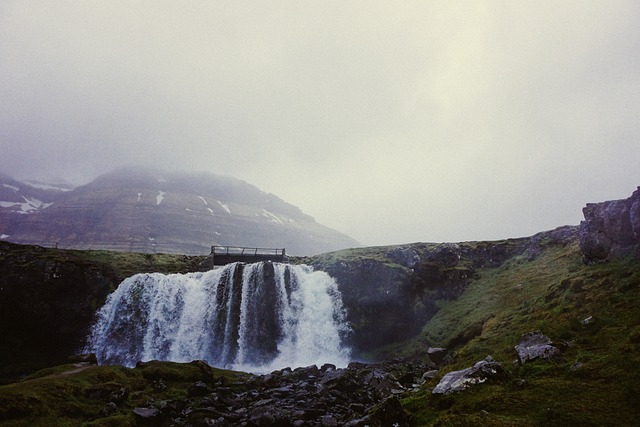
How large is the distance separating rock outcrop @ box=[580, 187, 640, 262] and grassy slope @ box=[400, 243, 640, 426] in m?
1.19

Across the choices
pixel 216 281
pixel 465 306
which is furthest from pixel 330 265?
pixel 465 306

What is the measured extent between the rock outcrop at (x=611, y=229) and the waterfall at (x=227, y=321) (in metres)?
28.8

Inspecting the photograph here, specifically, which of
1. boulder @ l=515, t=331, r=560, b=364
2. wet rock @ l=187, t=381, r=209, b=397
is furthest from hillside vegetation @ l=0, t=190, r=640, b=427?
wet rock @ l=187, t=381, r=209, b=397

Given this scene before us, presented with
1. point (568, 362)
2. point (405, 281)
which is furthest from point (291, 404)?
point (405, 281)

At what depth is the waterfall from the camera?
42.6 m

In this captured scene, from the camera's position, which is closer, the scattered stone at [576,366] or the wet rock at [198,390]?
the scattered stone at [576,366]

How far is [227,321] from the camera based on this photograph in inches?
1773

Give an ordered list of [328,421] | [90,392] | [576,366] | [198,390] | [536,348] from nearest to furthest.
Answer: [576,366] → [536,348] → [328,421] → [90,392] → [198,390]

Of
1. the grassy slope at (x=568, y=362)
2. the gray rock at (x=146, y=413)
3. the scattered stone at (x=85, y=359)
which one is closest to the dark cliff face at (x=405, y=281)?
the grassy slope at (x=568, y=362)

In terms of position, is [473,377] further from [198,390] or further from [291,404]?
[198,390]

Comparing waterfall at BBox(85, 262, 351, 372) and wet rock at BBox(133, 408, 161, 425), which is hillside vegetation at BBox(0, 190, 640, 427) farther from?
waterfall at BBox(85, 262, 351, 372)

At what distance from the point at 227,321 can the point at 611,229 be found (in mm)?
41212

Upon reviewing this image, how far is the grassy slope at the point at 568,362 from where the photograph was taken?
8.77 meters

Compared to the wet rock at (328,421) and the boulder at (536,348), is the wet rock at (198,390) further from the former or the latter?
the boulder at (536,348)
